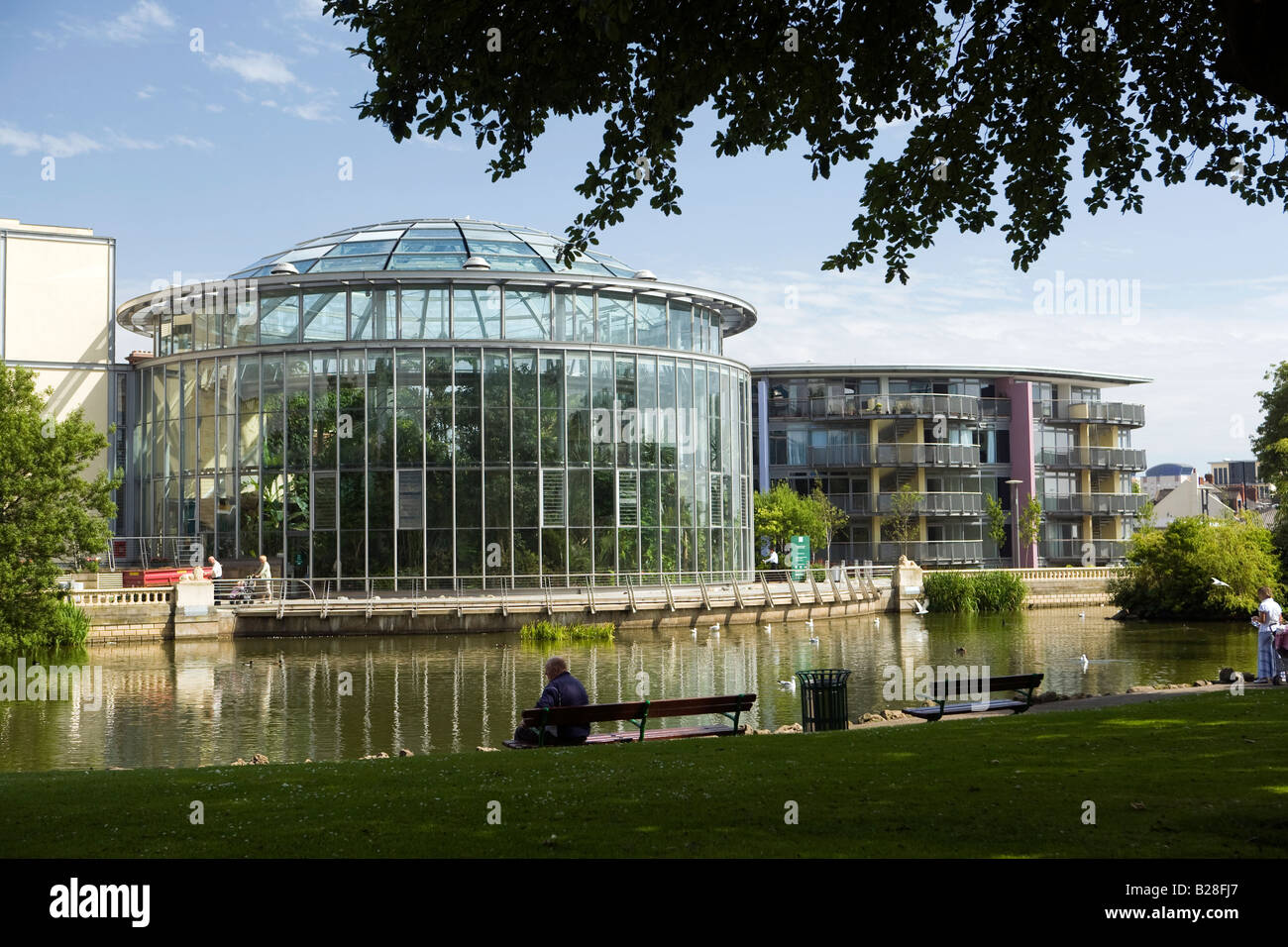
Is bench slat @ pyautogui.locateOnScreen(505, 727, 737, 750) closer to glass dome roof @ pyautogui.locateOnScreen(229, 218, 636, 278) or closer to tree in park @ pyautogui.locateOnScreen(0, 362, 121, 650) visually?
tree in park @ pyautogui.locateOnScreen(0, 362, 121, 650)

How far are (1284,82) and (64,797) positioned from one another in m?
11.2

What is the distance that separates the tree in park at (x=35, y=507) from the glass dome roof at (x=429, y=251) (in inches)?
722

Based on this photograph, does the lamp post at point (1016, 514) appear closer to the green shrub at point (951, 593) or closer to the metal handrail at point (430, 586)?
the green shrub at point (951, 593)

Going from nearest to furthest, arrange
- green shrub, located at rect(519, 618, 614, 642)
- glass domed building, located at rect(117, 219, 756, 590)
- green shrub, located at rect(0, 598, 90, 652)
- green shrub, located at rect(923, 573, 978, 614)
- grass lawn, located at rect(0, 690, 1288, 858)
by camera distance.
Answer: grass lawn, located at rect(0, 690, 1288, 858) → green shrub, located at rect(0, 598, 90, 652) → green shrub, located at rect(519, 618, 614, 642) → glass domed building, located at rect(117, 219, 756, 590) → green shrub, located at rect(923, 573, 978, 614)

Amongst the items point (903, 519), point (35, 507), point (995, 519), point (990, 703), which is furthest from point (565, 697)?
point (995, 519)

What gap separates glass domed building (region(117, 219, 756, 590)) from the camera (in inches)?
1720

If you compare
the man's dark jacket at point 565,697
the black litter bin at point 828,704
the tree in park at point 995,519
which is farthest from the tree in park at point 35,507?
the tree in park at point 995,519

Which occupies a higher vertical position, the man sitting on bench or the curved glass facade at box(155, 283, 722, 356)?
the curved glass facade at box(155, 283, 722, 356)

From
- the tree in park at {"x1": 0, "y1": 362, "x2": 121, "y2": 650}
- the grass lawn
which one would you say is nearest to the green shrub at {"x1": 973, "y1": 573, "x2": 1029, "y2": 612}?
the tree in park at {"x1": 0, "y1": 362, "x2": 121, "y2": 650}

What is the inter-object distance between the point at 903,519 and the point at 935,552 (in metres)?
2.75

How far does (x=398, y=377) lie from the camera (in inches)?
1743

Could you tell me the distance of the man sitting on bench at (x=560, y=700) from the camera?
48.4ft

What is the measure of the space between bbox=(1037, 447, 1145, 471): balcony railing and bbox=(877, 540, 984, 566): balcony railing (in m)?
8.54

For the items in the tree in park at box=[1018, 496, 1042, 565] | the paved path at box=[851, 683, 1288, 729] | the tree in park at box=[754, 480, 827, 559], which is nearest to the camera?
the paved path at box=[851, 683, 1288, 729]
